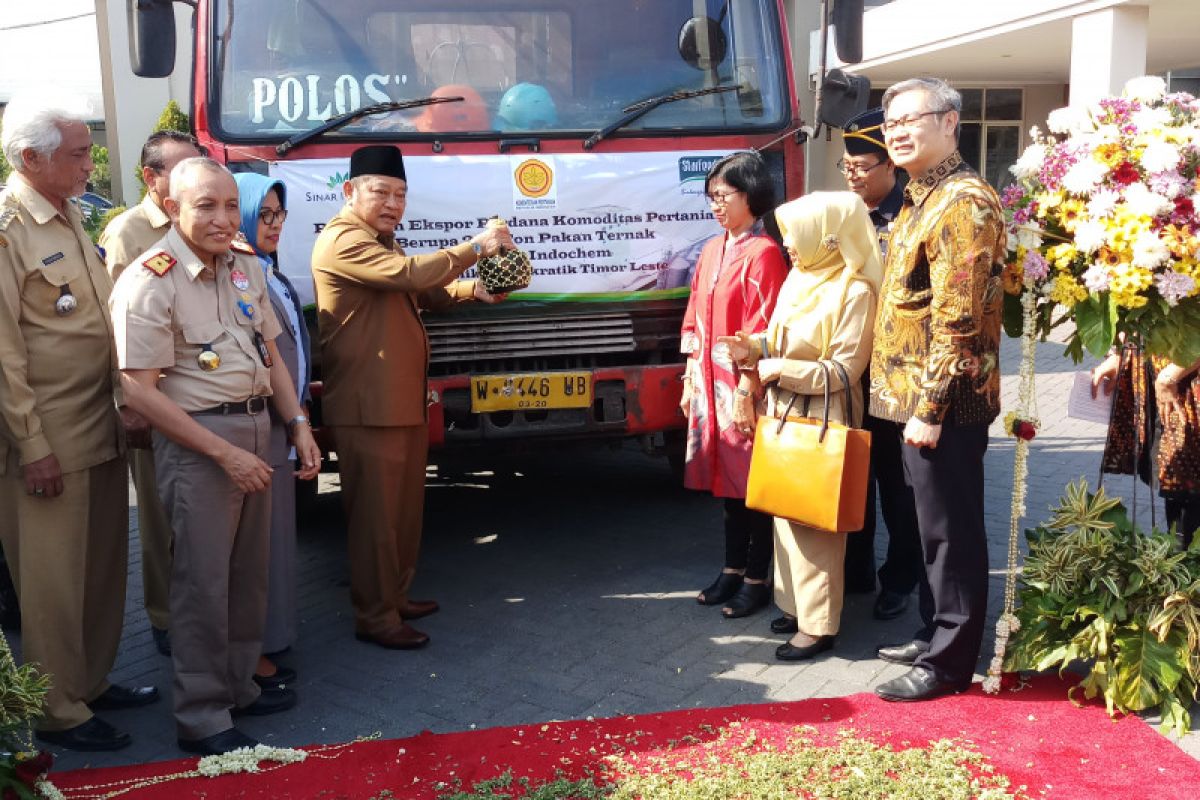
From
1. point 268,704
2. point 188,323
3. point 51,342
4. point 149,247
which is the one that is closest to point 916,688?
point 268,704

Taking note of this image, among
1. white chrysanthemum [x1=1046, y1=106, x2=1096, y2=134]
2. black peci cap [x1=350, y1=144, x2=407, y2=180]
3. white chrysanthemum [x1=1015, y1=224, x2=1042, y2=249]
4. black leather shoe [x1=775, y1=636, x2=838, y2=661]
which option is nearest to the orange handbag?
black leather shoe [x1=775, y1=636, x2=838, y2=661]

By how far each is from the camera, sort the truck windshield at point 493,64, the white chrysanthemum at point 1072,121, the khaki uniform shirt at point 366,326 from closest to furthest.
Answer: the white chrysanthemum at point 1072,121 → the khaki uniform shirt at point 366,326 → the truck windshield at point 493,64

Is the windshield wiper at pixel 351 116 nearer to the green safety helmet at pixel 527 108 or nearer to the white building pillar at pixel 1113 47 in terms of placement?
the green safety helmet at pixel 527 108

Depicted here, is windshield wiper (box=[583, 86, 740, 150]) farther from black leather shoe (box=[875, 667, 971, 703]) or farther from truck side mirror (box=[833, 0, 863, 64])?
black leather shoe (box=[875, 667, 971, 703])

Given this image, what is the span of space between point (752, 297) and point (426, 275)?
1279 millimetres

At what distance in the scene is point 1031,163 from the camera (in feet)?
13.0

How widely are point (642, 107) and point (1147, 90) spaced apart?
2.26 meters

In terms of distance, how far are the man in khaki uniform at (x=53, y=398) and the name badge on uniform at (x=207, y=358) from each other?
421mm

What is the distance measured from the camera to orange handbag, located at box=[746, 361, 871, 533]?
4078 millimetres

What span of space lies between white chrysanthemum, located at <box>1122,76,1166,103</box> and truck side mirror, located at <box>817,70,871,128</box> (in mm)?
1868

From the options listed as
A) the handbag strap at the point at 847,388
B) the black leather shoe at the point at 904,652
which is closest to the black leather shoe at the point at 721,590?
the black leather shoe at the point at 904,652

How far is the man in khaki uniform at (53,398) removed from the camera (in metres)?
3.64

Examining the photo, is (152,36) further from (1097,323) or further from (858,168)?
(1097,323)

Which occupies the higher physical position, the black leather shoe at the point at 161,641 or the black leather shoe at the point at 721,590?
the black leather shoe at the point at 721,590
